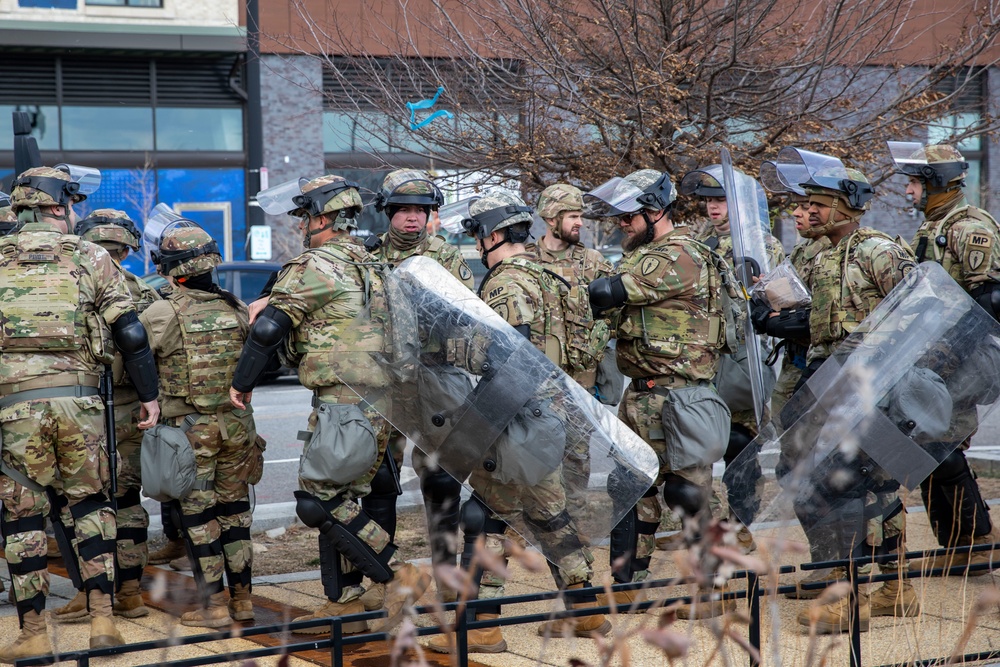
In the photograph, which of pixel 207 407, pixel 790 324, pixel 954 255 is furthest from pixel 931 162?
pixel 207 407

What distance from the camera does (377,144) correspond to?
9312 mm

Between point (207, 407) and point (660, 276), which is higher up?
point (660, 276)

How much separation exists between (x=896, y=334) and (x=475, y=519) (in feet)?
6.23

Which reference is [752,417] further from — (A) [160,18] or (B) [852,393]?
(A) [160,18]

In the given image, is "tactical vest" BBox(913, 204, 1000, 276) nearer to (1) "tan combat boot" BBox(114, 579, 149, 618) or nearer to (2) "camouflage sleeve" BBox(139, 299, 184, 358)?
(2) "camouflage sleeve" BBox(139, 299, 184, 358)

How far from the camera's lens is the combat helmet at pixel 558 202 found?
6.31 meters

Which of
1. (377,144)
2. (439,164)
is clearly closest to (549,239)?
(439,164)

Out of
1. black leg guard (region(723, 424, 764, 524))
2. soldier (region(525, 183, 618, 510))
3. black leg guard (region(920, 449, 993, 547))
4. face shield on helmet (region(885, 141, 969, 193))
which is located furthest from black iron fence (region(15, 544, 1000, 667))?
face shield on helmet (region(885, 141, 969, 193))

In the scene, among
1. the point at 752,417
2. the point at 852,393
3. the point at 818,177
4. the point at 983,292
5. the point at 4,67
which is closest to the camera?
the point at 852,393

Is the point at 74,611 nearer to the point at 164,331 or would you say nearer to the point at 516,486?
the point at 164,331

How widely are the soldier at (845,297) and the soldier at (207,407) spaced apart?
2.65 m

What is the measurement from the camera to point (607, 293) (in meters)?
5.32

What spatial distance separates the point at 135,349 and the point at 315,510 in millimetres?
1089

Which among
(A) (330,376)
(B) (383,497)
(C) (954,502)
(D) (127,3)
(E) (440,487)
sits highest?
(D) (127,3)
